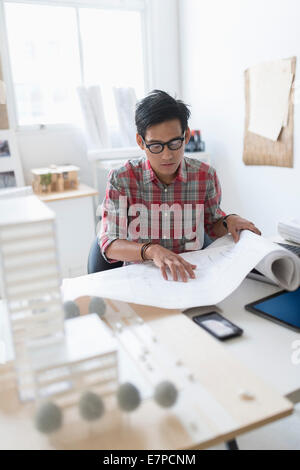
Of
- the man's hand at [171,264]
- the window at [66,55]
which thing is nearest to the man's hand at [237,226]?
the man's hand at [171,264]

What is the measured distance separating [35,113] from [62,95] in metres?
0.25

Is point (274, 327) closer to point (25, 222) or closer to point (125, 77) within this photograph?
point (25, 222)

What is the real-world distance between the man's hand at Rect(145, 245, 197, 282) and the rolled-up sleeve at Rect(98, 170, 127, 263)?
214 mm

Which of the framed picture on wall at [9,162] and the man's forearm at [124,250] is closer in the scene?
the man's forearm at [124,250]

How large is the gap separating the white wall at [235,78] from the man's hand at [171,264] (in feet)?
4.97

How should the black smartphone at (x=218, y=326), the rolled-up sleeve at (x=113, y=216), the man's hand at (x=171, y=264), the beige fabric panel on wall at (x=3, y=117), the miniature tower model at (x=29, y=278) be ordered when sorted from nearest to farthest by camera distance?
the miniature tower model at (x=29, y=278)
the black smartphone at (x=218, y=326)
the man's hand at (x=171, y=264)
the rolled-up sleeve at (x=113, y=216)
the beige fabric panel on wall at (x=3, y=117)

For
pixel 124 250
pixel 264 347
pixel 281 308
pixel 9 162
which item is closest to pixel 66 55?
pixel 9 162

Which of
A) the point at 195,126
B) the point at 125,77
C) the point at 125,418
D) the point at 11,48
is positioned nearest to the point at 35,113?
the point at 11,48

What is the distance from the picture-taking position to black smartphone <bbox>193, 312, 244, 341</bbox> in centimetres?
81

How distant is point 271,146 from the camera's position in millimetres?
2473

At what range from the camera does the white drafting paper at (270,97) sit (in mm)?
2307

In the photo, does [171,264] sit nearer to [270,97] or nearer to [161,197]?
[161,197]

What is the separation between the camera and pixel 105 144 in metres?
3.10

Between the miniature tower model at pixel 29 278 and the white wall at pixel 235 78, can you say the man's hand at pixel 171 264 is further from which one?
the white wall at pixel 235 78
